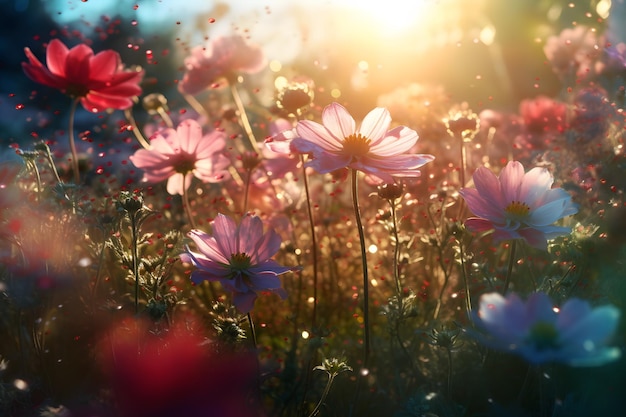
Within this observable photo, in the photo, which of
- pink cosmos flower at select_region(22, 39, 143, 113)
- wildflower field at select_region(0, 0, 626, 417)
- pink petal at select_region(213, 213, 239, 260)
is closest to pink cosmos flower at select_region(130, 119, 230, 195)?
wildflower field at select_region(0, 0, 626, 417)

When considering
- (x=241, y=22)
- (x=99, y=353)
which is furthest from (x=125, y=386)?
(x=241, y=22)

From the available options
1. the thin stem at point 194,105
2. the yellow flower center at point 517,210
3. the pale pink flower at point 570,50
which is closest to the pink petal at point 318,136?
the yellow flower center at point 517,210

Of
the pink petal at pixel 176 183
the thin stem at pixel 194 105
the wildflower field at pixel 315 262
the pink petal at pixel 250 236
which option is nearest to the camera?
the wildflower field at pixel 315 262

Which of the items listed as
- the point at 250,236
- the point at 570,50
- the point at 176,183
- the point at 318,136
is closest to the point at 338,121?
the point at 318,136

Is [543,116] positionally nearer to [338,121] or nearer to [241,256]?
[338,121]

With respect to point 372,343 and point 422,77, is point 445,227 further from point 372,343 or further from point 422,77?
point 422,77

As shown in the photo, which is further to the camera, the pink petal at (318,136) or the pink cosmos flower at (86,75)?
the pink cosmos flower at (86,75)

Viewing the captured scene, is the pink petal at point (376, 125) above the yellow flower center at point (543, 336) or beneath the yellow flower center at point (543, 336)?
above

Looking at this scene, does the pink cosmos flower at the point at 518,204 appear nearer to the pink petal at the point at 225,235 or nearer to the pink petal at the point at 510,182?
the pink petal at the point at 510,182
